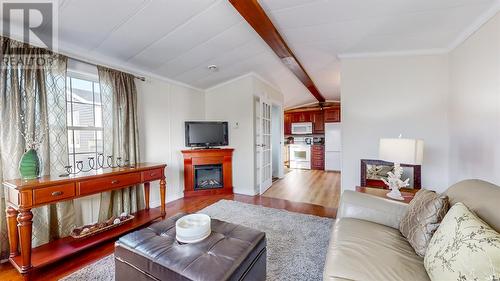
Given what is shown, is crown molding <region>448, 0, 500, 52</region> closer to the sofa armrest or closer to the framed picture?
the framed picture

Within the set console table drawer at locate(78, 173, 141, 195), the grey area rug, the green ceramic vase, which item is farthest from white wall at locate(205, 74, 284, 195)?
the green ceramic vase

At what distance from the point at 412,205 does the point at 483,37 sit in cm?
191

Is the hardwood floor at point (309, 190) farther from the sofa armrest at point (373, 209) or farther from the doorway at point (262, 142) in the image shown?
the sofa armrest at point (373, 209)

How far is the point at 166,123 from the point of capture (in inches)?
137

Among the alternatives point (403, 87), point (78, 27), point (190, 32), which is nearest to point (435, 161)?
point (403, 87)

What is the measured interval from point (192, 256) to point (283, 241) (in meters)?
1.19

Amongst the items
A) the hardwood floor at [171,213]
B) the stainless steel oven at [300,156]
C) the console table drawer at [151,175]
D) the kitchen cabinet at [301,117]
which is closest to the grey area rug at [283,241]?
the hardwood floor at [171,213]

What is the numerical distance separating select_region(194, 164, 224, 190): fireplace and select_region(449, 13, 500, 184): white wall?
3422mm

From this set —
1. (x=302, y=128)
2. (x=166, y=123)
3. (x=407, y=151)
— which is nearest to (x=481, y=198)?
(x=407, y=151)

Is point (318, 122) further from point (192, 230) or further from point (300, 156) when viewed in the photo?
point (192, 230)

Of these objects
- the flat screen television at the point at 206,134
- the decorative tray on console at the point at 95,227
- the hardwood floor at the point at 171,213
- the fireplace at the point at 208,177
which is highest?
the flat screen television at the point at 206,134

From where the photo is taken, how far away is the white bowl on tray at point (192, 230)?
1306 millimetres

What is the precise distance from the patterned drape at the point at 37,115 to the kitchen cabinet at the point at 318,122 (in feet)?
20.8

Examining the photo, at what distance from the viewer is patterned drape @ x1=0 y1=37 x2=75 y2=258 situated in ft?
5.85
